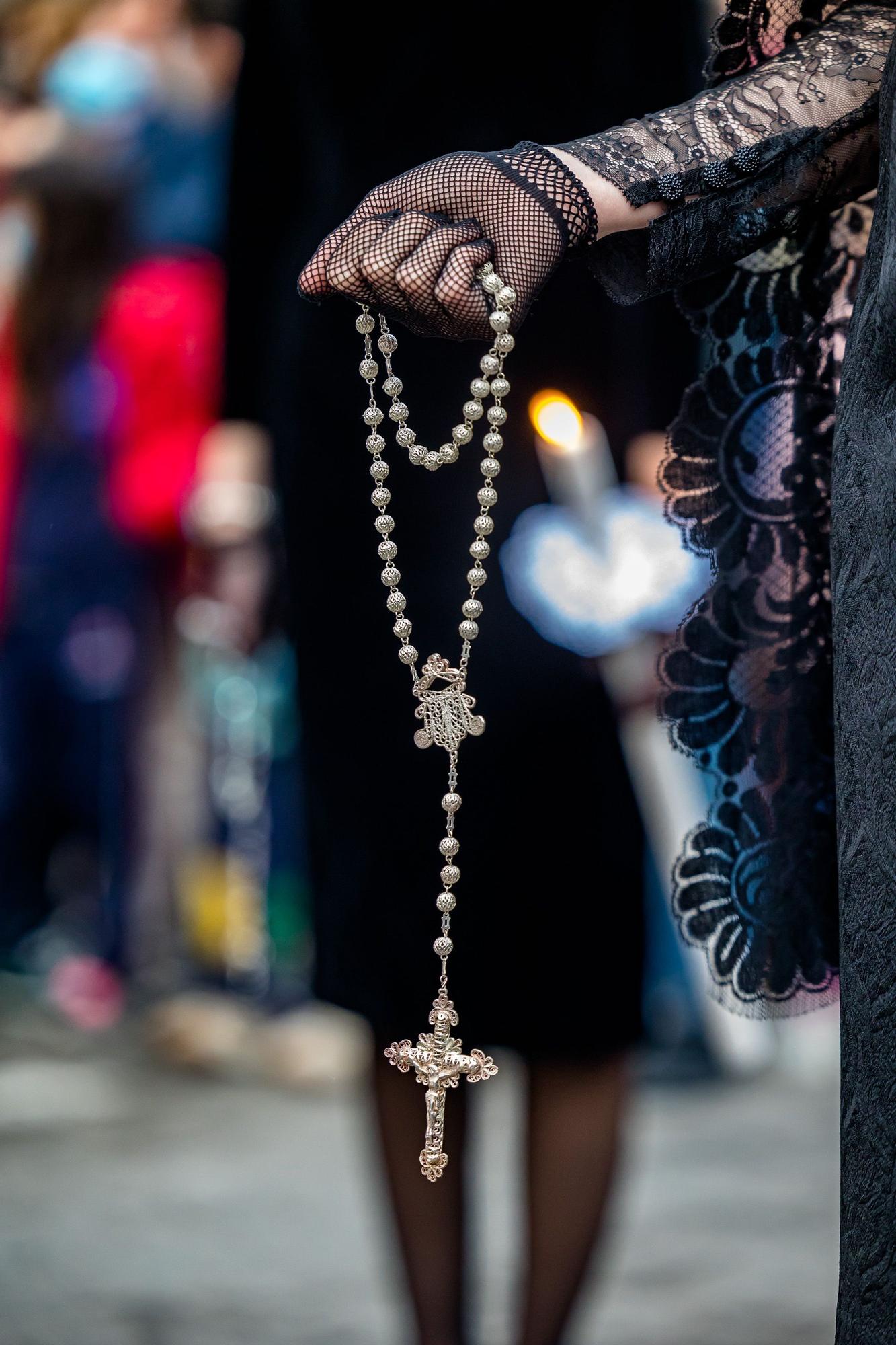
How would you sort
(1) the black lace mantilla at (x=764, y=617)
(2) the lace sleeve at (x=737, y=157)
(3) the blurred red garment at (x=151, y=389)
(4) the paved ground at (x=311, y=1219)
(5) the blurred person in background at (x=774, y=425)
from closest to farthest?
(5) the blurred person in background at (x=774, y=425)
(2) the lace sleeve at (x=737, y=157)
(1) the black lace mantilla at (x=764, y=617)
(4) the paved ground at (x=311, y=1219)
(3) the blurred red garment at (x=151, y=389)

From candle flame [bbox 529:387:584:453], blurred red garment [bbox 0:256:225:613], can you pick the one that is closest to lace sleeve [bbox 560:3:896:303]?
candle flame [bbox 529:387:584:453]

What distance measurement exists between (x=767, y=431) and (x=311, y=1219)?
1672 mm

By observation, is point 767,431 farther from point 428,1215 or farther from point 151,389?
point 151,389

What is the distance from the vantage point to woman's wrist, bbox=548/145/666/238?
0.90 metres

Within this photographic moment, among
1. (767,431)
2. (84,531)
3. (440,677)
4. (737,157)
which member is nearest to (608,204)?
(737,157)

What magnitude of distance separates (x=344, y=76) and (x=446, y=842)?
2.74 feet

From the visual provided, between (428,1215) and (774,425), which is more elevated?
(774,425)

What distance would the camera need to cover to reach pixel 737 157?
0.93 meters

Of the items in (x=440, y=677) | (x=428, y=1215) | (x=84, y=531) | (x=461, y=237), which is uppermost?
(x=461, y=237)

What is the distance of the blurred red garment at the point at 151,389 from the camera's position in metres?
3.31

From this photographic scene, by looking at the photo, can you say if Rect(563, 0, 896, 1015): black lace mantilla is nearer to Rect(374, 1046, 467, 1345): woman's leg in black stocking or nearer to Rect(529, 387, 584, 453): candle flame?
Rect(529, 387, 584, 453): candle flame

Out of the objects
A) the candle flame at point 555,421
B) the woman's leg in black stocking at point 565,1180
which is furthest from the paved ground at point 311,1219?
the candle flame at point 555,421

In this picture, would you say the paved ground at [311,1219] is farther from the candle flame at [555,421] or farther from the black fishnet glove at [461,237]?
the black fishnet glove at [461,237]

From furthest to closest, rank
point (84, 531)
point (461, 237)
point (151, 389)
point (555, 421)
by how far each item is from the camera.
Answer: point (84, 531)
point (151, 389)
point (555, 421)
point (461, 237)
